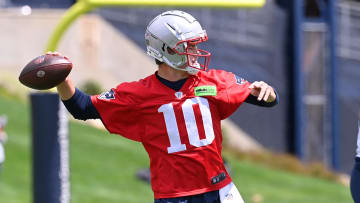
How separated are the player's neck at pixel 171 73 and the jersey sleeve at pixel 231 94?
22cm

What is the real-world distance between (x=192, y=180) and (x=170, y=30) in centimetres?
78

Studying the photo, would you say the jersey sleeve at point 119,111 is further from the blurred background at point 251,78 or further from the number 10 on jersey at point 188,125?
the blurred background at point 251,78

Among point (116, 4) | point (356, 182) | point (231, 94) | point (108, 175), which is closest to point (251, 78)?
point (108, 175)

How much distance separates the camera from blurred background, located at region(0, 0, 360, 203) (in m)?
13.1

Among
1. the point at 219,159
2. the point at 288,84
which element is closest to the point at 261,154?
the point at 288,84

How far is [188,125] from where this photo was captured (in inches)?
155

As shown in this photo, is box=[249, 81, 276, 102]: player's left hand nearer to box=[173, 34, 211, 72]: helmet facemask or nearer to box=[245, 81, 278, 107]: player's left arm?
box=[245, 81, 278, 107]: player's left arm

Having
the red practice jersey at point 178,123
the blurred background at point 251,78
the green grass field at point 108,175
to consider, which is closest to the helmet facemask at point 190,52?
the red practice jersey at point 178,123

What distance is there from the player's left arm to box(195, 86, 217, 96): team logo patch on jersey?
0.24m

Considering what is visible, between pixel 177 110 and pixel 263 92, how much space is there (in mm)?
464

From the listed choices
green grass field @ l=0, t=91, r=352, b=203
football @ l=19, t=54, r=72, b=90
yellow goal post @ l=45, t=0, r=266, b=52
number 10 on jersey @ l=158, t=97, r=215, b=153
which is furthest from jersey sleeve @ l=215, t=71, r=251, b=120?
green grass field @ l=0, t=91, r=352, b=203

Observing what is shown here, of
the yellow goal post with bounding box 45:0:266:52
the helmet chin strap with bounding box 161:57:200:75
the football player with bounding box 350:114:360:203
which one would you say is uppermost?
the helmet chin strap with bounding box 161:57:200:75

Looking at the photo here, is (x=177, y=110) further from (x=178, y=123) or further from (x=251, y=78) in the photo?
(x=251, y=78)

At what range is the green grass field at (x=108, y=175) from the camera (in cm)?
1122
